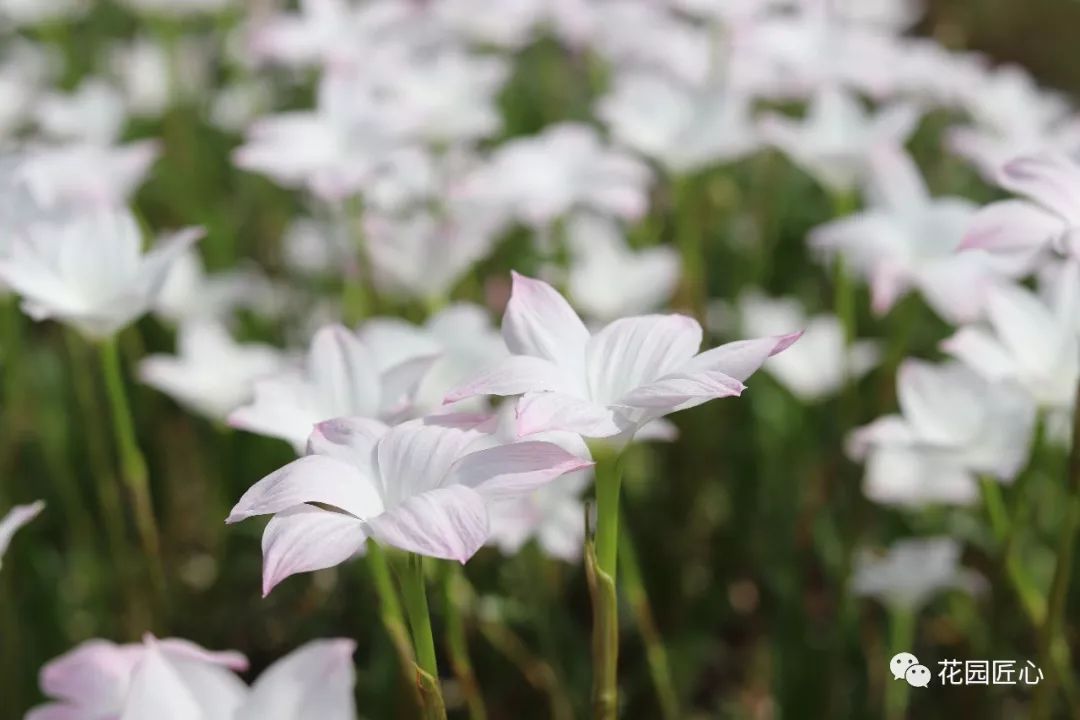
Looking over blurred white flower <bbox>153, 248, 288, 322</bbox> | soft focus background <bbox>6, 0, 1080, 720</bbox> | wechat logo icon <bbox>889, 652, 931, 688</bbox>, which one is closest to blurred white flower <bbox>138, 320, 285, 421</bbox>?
soft focus background <bbox>6, 0, 1080, 720</bbox>

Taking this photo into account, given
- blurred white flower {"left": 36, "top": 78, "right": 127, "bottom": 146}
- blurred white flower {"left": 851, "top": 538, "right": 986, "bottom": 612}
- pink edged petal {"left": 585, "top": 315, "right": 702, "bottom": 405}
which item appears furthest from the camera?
blurred white flower {"left": 36, "top": 78, "right": 127, "bottom": 146}

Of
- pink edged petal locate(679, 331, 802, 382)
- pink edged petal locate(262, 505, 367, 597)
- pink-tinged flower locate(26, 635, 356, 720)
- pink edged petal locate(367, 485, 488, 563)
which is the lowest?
pink-tinged flower locate(26, 635, 356, 720)

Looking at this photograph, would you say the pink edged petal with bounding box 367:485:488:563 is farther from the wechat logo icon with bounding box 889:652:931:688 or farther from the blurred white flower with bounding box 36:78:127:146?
the blurred white flower with bounding box 36:78:127:146

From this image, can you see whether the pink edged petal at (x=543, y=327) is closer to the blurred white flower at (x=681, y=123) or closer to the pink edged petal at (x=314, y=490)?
the pink edged petal at (x=314, y=490)

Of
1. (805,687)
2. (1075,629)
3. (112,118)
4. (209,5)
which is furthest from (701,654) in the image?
(209,5)

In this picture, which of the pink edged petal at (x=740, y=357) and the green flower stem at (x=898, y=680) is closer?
the pink edged petal at (x=740, y=357)

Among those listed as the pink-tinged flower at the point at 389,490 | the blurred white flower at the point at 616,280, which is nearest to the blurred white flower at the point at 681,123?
the blurred white flower at the point at 616,280
